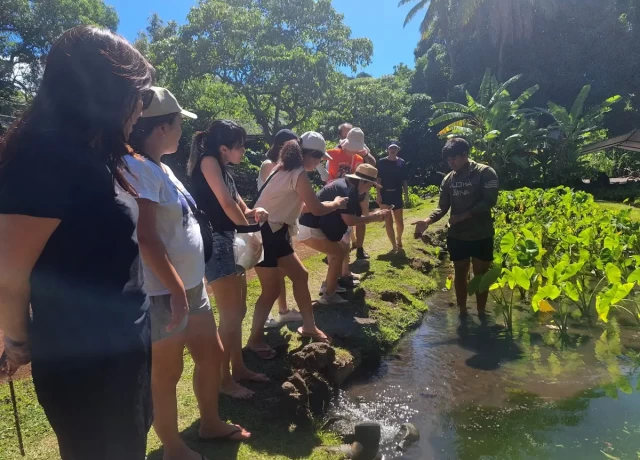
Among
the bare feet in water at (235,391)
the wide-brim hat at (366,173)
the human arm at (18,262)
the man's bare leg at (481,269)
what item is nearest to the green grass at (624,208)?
the man's bare leg at (481,269)

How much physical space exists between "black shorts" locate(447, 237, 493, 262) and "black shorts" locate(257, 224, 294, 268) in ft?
7.40

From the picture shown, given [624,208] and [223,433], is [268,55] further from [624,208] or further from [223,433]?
[223,433]

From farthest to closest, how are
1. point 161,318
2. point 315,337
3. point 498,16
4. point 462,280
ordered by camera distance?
point 498,16 < point 462,280 < point 315,337 < point 161,318

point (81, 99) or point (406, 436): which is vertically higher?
point (81, 99)

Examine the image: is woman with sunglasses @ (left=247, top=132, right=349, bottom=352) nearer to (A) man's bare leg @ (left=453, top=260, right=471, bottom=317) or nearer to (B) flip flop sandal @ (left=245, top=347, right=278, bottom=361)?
(B) flip flop sandal @ (left=245, top=347, right=278, bottom=361)

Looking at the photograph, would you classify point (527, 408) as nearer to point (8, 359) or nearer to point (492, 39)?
point (8, 359)

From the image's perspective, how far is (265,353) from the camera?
401cm

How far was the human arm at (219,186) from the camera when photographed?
3.15 metres

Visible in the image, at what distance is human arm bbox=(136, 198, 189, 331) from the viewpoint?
2.07 m

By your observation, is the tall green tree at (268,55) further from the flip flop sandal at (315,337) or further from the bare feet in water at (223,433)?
the bare feet in water at (223,433)

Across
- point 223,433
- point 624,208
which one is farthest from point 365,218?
point 624,208

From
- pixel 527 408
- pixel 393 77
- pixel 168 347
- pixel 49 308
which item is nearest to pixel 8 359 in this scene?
pixel 49 308

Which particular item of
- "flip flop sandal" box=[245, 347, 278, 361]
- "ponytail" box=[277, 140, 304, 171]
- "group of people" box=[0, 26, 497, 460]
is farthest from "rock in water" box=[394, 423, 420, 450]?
"ponytail" box=[277, 140, 304, 171]

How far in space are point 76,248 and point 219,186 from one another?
1.72 metres
